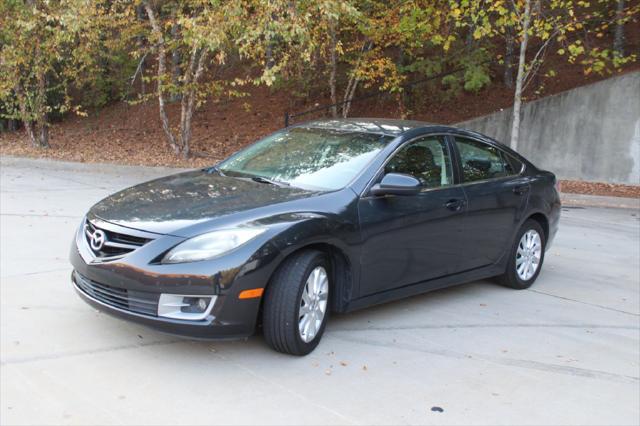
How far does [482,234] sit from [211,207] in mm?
2581

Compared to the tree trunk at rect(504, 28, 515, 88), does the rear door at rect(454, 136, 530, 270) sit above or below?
below

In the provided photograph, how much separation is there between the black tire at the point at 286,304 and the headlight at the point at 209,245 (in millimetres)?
328

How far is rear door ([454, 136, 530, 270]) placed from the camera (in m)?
5.91

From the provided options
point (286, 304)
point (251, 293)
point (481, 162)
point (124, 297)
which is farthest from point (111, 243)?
point (481, 162)

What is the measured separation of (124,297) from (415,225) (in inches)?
87.6

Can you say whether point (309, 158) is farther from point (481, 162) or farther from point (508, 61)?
point (508, 61)

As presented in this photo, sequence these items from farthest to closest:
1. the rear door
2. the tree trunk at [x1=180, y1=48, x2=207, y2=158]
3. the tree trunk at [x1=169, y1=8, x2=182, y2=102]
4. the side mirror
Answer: the tree trunk at [x1=180, y1=48, x2=207, y2=158], the tree trunk at [x1=169, y1=8, x2=182, y2=102], the rear door, the side mirror

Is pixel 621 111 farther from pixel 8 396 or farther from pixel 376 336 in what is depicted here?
pixel 8 396

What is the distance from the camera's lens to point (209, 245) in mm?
4211

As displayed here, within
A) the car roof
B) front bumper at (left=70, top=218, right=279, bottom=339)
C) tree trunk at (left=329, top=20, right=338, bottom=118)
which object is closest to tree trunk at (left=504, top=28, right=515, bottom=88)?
tree trunk at (left=329, top=20, right=338, bottom=118)

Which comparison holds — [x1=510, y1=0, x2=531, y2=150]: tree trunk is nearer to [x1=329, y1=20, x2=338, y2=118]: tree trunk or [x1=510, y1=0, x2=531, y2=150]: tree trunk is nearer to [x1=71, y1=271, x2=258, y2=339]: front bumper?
[x1=329, y1=20, x2=338, y2=118]: tree trunk

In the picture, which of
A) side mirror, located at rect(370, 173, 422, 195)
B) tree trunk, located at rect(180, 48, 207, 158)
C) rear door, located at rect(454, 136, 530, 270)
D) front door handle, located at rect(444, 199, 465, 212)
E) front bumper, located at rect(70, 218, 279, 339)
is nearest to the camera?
front bumper, located at rect(70, 218, 279, 339)

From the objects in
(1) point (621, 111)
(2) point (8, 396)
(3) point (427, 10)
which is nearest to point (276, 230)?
(2) point (8, 396)

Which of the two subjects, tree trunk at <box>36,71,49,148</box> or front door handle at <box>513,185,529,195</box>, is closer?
front door handle at <box>513,185,529,195</box>
